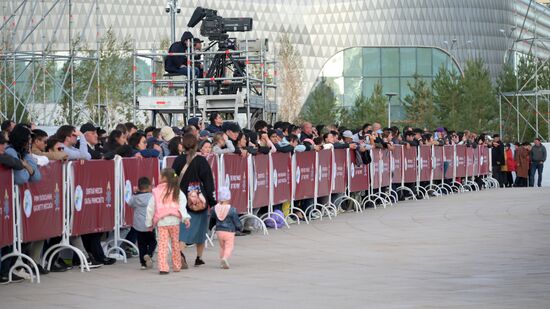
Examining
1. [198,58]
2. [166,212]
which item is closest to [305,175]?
[198,58]

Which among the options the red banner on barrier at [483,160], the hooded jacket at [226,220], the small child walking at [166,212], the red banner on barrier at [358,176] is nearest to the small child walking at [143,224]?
the small child walking at [166,212]

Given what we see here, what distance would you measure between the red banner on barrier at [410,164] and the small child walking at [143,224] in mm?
17794

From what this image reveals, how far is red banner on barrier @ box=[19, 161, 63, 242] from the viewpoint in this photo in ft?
49.1

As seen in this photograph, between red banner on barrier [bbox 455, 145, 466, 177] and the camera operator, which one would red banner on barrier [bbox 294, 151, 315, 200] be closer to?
the camera operator

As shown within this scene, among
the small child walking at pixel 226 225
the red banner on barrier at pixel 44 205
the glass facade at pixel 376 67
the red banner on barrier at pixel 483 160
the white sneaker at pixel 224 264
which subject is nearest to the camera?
the red banner on barrier at pixel 44 205

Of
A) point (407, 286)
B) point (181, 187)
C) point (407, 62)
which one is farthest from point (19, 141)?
point (407, 62)

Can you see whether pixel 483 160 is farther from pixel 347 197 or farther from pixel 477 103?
pixel 477 103

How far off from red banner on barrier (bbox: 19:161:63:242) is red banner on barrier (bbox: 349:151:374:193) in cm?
1345

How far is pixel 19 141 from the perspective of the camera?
14938 mm

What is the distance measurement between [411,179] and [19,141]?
2060 cm

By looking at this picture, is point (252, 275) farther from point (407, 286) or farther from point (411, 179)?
point (411, 179)

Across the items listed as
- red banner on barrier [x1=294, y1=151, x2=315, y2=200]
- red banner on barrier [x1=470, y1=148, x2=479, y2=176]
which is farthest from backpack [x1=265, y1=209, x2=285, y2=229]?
Result: red banner on barrier [x1=470, y1=148, x2=479, y2=176]

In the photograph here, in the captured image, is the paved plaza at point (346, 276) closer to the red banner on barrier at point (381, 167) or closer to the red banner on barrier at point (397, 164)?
the red banner on barrier at point (381, 167)

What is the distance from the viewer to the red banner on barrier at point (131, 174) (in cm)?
1770
